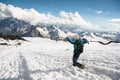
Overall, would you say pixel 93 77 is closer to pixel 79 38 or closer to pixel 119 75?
pixel 119 75

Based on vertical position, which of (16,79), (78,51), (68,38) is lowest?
(16,79)

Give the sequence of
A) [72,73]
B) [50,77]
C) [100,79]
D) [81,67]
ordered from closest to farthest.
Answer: [100,79] → [50,77] → [72,73] → [81,67]

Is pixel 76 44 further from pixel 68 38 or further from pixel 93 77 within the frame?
pixel 93 77

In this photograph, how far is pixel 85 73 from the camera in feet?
34.5

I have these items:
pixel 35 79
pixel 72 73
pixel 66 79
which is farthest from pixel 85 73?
pixel 35 79

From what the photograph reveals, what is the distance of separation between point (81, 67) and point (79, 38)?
210 cm

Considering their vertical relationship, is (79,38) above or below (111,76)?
above

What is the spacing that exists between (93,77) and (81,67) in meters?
2.29

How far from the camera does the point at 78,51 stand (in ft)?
39.6

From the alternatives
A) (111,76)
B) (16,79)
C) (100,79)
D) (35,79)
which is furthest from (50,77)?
(111,76)

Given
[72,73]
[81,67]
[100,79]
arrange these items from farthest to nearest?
[81,67]
[72,73]
[100,79]

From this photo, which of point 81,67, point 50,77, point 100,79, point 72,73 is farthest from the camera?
point 81,67

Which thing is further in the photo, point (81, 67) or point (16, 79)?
point (81, 67)

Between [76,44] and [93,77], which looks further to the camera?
[76,44]
